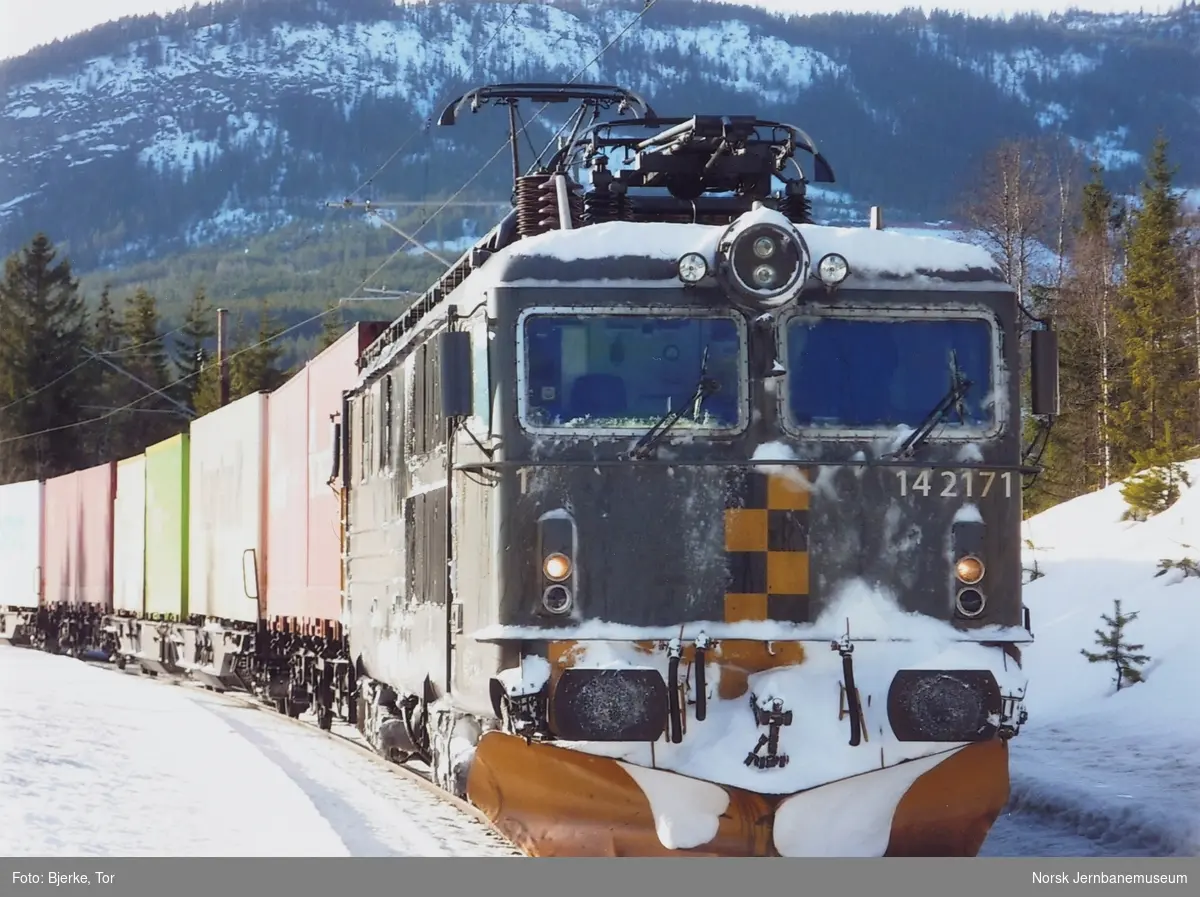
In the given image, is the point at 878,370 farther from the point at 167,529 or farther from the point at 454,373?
the point at 167,529

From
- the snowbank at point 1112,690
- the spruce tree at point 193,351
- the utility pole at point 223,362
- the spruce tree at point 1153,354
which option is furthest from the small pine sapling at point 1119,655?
the spruce tree at point 193,351

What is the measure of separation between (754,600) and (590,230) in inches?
76.4

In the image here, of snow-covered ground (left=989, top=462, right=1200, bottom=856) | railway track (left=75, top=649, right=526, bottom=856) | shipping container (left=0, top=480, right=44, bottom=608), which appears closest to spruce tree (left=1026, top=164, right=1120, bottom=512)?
snow-covered ground (left=989, top=462, right=1200, bottom=856)

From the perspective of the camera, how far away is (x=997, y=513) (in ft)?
30.0

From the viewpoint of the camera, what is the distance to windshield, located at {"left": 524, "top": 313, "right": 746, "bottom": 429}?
9.09 metres

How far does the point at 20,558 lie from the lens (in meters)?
42.1

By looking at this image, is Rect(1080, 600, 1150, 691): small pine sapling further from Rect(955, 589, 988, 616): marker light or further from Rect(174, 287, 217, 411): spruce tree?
Rect(174, 287, 217, 411): spruce tree

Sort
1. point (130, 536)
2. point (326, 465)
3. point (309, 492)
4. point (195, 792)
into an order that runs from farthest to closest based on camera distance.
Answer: point (130, 536), point (309, 492), point (326, 465), point (195, 792)

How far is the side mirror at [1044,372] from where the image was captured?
9.20 metres

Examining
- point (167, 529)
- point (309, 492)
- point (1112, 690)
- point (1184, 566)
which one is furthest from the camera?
point (167, 529)

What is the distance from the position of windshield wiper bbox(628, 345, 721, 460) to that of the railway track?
7.78 feet

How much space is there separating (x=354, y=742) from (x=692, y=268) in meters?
9.24

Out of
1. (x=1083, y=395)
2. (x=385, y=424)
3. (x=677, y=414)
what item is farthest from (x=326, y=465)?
(x=1083, y=395)

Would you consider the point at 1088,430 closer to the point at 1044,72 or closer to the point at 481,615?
the point at 481,615
